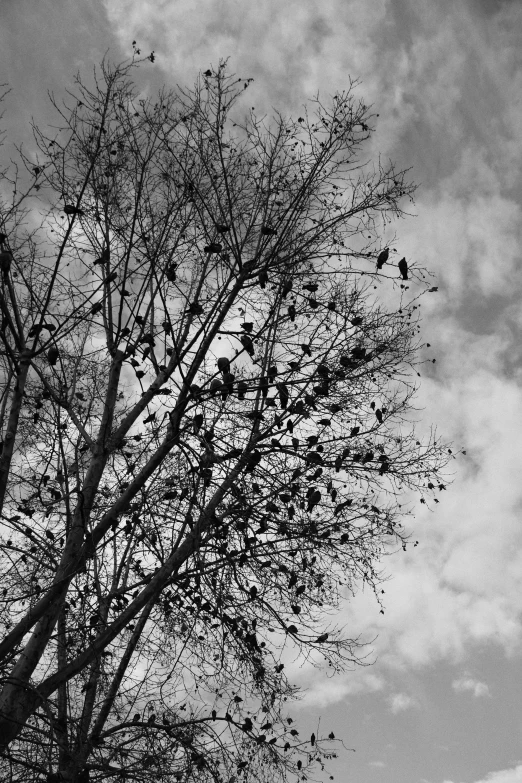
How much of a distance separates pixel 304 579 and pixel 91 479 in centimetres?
Answer: 231

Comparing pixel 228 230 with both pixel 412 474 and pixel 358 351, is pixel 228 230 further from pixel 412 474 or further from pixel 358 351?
pixel 412 474

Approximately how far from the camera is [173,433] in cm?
497

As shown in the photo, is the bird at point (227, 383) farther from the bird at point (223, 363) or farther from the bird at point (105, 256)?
the bird at point (105, 256)

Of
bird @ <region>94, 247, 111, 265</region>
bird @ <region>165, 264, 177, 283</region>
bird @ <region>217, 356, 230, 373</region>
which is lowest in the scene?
bird @ <region>217, 356, 230, 373</region>

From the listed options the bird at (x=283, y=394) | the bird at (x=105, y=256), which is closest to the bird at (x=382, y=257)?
the bird at (x=283, y=394)

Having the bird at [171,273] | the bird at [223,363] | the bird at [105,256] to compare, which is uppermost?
the bird at [105,256]

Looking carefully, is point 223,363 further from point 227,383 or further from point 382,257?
point 382,257

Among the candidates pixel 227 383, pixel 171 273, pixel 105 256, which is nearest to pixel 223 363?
pixel 227 383

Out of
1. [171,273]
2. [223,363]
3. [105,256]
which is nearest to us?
[223,363]

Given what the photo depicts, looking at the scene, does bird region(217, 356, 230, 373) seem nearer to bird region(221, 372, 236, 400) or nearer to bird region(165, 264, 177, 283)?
bird region(221, 372, 236, 400)

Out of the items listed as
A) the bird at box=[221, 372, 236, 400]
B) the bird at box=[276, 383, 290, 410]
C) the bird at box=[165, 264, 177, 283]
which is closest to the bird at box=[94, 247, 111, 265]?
the bird at box=[165, 264, 177, 283]

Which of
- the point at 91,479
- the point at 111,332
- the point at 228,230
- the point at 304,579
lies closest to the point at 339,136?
the point at 228,230

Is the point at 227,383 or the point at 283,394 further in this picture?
the point at 283,394

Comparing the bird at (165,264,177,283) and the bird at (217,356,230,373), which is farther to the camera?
the bird at (165,264,177,283)
